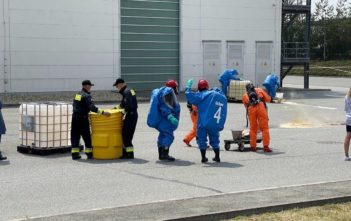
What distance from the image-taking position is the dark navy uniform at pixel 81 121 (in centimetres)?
1284

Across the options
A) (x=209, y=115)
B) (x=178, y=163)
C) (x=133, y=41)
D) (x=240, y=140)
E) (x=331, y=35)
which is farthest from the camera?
(x=331, y=35)

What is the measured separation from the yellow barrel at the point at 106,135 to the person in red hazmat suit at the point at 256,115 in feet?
10.0

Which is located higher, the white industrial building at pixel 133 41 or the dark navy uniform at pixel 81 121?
the white industrial building at pixel 133 41

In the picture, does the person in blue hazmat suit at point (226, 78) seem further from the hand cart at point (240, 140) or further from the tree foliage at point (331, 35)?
the tree foliage at point (331, 35)

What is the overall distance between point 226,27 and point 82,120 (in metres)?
28.5

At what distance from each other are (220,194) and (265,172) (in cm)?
278

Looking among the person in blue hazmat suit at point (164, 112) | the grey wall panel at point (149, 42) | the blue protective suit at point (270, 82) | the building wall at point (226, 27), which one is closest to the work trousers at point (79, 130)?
the person in blue hazmat suit at point (164, 112)

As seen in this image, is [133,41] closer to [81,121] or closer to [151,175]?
[81,121]

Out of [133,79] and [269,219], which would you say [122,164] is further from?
[133,79]

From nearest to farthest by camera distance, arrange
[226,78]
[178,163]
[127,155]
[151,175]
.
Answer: [151,175]
[178,163]
[127,155]
[226,78]

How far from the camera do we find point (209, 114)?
12.4 m

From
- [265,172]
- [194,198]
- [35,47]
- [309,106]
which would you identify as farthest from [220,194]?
[35,47]

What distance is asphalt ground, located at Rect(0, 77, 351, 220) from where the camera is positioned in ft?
29.1

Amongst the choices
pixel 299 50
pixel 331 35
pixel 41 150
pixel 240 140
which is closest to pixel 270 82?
pixel 240 140
